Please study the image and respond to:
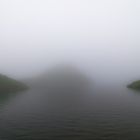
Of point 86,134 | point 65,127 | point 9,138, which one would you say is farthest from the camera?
point 65,127

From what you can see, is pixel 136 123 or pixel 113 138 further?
pixel 136 123

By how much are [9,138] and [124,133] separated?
26.0 meters

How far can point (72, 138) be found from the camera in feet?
167

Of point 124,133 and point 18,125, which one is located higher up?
point 18,125

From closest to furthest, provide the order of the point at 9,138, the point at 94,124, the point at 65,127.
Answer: the point at 9,138 < the point at 65,127 < the point at 94,124

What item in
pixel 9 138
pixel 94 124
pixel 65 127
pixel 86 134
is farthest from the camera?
pixel 94 124

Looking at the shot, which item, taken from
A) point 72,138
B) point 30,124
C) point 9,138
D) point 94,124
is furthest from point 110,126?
point 9,138

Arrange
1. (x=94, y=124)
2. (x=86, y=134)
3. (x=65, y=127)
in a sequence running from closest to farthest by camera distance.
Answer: (x=86, y=134)
(x=65, y=127)
(x=94, y=124)

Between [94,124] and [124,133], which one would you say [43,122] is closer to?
[94,124]

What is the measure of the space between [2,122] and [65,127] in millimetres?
19323

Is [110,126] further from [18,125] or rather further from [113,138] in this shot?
[18,125]

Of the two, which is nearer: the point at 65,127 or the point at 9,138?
the point at 9,138

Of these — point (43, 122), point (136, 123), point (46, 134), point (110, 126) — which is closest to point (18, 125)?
point (43, 122)

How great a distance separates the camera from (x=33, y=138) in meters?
50.6
